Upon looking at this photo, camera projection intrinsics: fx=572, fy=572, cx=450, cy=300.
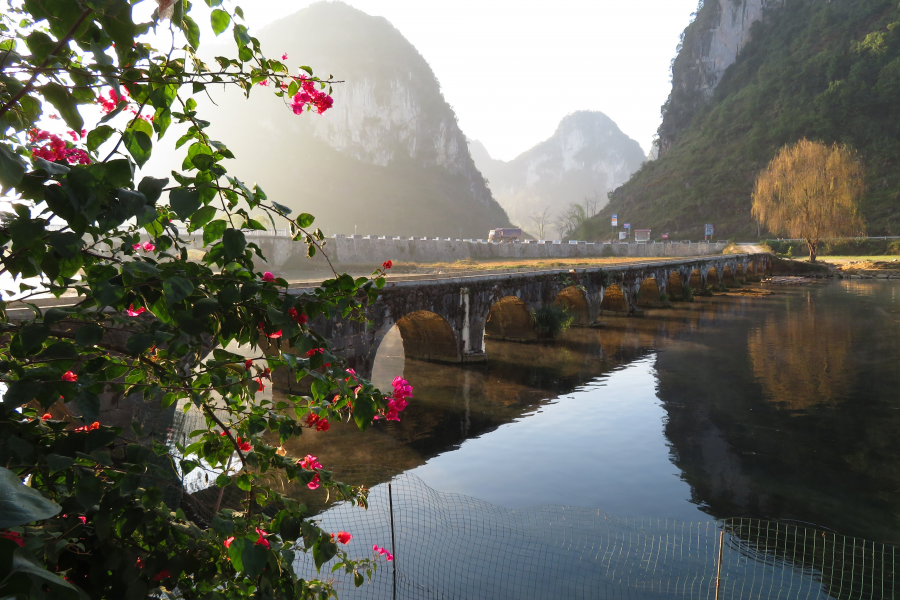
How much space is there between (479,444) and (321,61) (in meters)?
150

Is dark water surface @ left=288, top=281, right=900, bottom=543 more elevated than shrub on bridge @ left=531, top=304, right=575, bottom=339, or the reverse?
shrub on bridge @ left=531, top=304, right=575, bottom=339

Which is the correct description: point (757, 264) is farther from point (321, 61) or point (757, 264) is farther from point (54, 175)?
point (321, 61)

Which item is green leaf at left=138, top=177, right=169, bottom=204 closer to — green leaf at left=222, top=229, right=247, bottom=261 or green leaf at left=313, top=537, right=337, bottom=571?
green leaf at left=222, top=229, right=247, bottom=261

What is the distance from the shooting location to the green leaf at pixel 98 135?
6.22 ft

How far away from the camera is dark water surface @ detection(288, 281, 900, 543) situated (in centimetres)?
879

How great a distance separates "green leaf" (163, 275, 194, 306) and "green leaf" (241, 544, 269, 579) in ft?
2.96

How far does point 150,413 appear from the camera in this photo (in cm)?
820

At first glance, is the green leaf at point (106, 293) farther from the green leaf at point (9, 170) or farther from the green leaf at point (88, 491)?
the green leaf at point (88, 491)

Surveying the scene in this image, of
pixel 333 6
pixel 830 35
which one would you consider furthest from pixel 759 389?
pixel 333 6

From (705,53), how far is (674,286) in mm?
102160

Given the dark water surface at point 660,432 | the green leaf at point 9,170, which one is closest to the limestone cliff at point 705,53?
the dark water surface at point 660,432

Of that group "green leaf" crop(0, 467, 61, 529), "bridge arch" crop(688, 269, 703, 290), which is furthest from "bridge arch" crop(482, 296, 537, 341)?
"bridge arch" crop(688, 269, 703, 290)

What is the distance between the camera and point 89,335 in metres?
1.84

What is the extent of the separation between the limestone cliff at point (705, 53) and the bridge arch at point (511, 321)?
354ft
